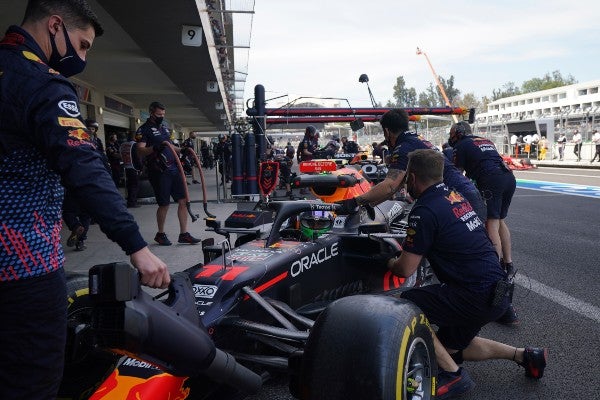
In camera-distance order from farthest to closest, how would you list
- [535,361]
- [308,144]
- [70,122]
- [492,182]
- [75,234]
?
[308,144]
[75,234]
[492,182]
[535,361]
[70,122]

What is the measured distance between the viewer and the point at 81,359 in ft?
8.32

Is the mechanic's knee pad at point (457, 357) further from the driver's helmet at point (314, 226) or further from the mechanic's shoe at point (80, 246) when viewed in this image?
the mechanic's shoe at point (80, 246)

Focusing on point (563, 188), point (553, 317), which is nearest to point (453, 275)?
point (553, 317)

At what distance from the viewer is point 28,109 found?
159 cm

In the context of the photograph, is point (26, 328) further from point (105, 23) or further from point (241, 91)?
point (241, 91)

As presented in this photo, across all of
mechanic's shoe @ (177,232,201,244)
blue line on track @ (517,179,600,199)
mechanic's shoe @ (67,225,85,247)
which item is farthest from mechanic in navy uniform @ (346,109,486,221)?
blue line on track @ (517,179,600,199)

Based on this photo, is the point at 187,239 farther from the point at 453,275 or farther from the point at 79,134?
the point at 79,134

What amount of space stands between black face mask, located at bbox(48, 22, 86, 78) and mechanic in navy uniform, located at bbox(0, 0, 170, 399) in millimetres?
58

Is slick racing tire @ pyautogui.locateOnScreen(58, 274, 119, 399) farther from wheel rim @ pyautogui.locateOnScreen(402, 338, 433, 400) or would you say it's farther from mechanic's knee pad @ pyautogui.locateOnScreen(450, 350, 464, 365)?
mechanic's knee pad @ pyautogui.locateOnScreen(450, 350, 464, 365)

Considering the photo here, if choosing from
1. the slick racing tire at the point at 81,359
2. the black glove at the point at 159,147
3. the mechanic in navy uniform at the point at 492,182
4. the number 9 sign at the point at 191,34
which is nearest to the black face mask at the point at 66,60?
the slick racing tire at the point at 81,359

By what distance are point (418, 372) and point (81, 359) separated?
1628mm

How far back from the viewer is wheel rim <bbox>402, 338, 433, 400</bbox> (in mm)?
2232

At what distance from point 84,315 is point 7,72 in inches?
58.4

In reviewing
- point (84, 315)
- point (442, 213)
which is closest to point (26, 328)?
point (84, 315)
